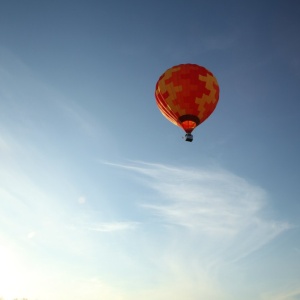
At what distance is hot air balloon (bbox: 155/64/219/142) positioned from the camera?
29703 mm

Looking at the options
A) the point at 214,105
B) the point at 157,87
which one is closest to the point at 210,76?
the point at 214,105

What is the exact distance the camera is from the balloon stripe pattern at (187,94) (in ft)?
97.5

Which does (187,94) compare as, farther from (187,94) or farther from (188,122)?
(188,122)

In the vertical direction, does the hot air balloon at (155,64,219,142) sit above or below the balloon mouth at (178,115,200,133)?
above

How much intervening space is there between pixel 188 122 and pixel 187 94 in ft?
8.81

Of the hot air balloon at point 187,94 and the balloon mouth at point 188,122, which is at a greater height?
the hot air balloon at point 187,94

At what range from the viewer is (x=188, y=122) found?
30109mm

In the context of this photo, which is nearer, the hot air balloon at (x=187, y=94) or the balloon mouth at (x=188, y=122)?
the hot air balloon at (x=187, y=94)

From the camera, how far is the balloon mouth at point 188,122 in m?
30.0

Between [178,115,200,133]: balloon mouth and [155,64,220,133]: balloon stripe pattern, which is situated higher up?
[155,64,220,133]: balloon stripe pattern

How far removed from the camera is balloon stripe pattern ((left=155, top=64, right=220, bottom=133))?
97.5ft

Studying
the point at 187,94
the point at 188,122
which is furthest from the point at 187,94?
the point at 188,122

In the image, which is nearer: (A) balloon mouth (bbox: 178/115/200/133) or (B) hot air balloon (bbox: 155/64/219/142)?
(B) hot air balloon (bbox: 155/64/219/142)

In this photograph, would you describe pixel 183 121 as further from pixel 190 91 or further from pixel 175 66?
pixel 175 66
